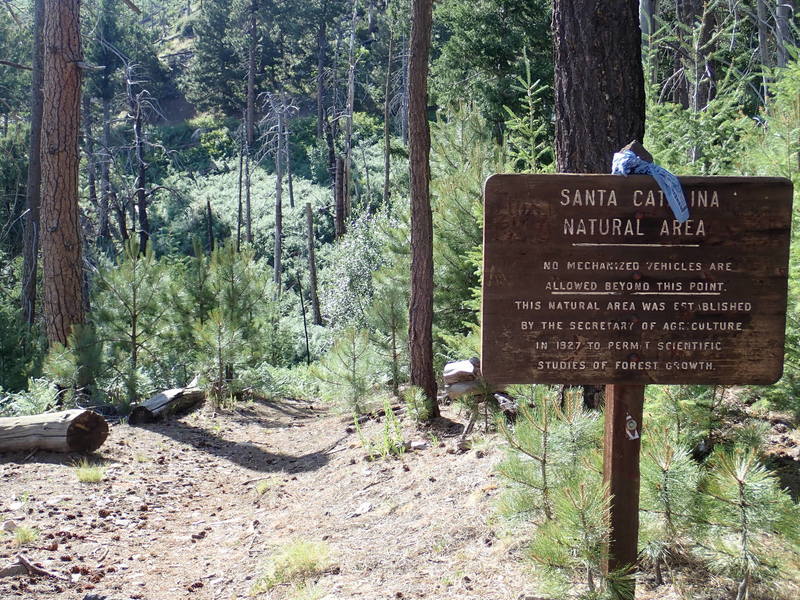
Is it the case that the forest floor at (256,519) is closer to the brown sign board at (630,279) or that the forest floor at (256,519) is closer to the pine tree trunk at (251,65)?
the brown sign board at (630,279)

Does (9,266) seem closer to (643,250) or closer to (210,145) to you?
(643,250)

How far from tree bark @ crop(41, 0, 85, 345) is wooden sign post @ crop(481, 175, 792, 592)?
933 centimetres

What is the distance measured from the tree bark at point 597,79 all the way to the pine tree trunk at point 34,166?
11631 millimetres

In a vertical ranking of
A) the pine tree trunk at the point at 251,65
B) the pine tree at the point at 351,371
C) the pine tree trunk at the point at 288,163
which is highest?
the pine tree trunk at the point at 251,65

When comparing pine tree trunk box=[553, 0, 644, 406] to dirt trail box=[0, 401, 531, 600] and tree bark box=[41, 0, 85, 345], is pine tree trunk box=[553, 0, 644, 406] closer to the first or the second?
dirt trail box=[0, 401, 531, 600]

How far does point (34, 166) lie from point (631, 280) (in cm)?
1384

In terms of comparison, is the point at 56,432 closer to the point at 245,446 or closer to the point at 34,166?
the point at 245,446

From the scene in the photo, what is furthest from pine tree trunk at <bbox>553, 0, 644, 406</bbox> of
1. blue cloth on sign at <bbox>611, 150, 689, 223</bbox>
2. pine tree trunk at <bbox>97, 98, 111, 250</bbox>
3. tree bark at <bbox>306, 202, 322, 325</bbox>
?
tree bark at <bbox>306, 202, 322, 325</bbox>

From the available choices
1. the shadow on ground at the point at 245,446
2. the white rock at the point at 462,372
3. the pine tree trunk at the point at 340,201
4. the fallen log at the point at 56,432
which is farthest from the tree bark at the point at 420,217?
the pine tree trunk at the point at 340,201

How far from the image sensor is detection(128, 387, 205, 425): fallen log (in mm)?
10203

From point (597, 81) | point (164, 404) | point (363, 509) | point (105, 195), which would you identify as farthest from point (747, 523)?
point (105, 195)

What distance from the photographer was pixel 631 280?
3244 millimetres

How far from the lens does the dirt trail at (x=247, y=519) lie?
458 centimetres

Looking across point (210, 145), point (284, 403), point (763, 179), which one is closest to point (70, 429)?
point (284, 403)
